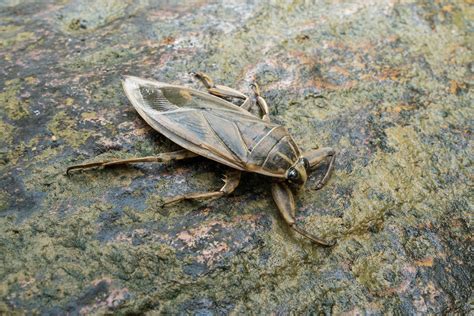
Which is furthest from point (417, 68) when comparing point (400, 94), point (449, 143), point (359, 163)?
point (359, 163)

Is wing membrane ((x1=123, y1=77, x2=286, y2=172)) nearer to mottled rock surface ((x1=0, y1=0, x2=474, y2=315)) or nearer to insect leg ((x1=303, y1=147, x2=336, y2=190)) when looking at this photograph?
mottled rock surface ((x1=0, y1=0, x2=474, y2=315))

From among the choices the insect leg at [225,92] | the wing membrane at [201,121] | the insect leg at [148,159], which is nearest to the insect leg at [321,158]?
the wing membrane at [201,121]

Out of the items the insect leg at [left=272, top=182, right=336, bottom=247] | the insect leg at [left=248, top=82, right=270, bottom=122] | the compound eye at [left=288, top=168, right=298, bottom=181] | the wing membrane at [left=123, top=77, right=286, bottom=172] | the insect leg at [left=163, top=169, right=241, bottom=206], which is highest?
the wing membrane at [left=123, top=77, right=286, bottom=172]

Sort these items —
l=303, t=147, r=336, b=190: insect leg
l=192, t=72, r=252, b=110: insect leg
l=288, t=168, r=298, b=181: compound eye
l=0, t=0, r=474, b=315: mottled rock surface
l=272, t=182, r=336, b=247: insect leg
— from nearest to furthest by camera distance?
l=0, t=0, r=474, b=315: mottled rock surface, l=272, t=182, r=336, b=247: insect leg, l=288, t=168, r=298, b=181: compound eye, l=303, t=147, r=336, b=190: insect leg, l=192, t=72, r=252, b=110: insect leg

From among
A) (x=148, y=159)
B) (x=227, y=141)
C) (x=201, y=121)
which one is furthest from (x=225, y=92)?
(x=148, y=159)

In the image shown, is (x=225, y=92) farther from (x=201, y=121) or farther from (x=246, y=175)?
(x=246, y=175)

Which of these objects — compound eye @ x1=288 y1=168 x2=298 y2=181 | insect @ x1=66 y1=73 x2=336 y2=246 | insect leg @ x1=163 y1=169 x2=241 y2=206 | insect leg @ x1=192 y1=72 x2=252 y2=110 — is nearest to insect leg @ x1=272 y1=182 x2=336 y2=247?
insect @ x1=66 y1=73 x2=336 y2=246

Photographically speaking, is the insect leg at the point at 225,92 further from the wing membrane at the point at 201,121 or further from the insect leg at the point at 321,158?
the insect leg at the point at 321,158
